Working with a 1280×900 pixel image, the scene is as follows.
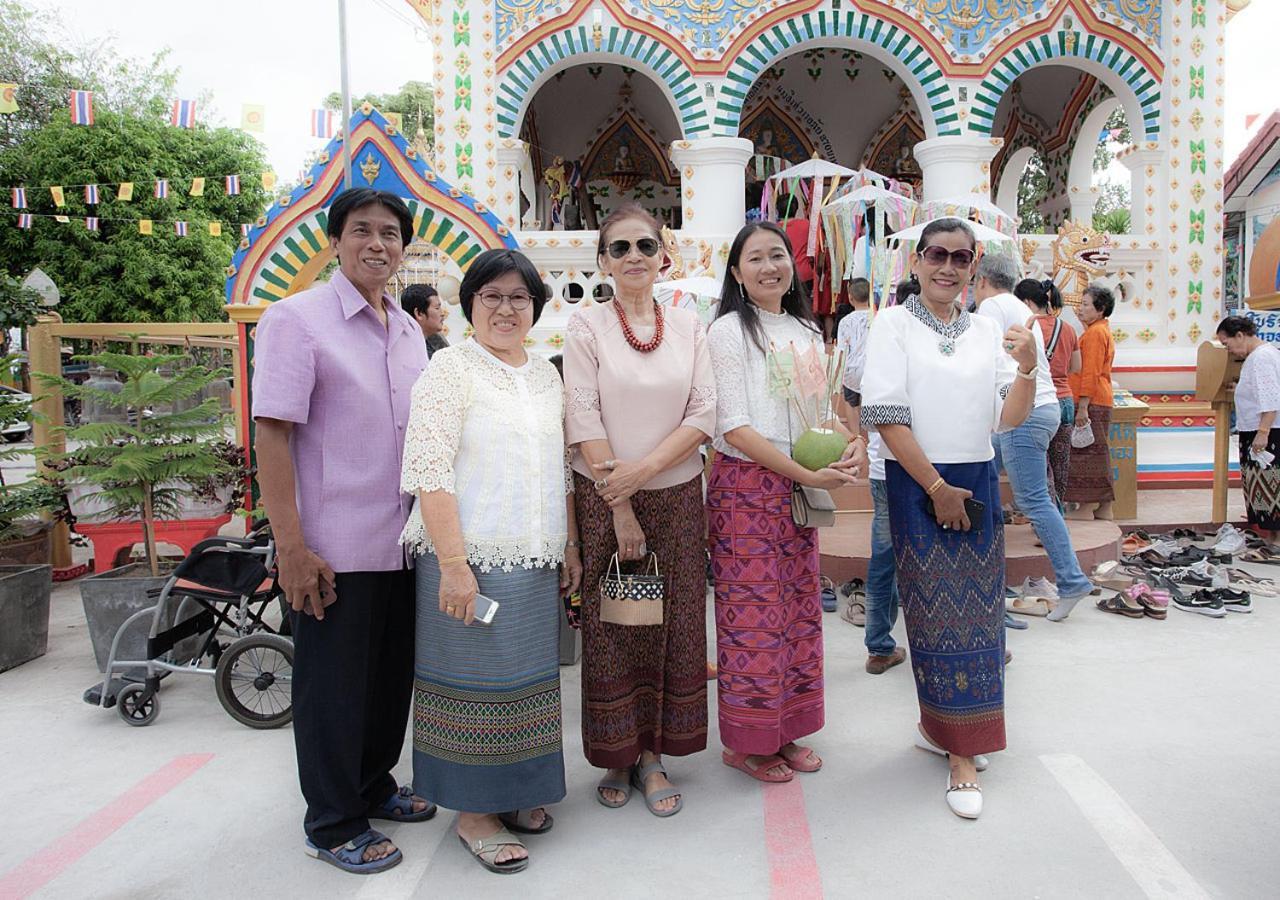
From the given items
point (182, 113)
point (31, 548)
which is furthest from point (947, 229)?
point (182, 113)

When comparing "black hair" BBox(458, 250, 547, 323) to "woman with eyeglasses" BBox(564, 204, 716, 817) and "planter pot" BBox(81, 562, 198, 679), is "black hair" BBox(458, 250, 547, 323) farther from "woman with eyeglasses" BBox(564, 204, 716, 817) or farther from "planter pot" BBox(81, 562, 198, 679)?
"planter pot" BBox(81, 562, 198, 679)

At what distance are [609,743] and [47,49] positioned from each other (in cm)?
2322

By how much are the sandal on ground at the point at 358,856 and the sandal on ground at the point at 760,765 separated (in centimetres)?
109

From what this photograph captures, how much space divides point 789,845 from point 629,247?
176cm

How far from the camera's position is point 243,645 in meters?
3.34

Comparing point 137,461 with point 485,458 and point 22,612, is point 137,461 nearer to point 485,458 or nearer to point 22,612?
point 22,612

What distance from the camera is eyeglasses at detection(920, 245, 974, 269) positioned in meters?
2.64

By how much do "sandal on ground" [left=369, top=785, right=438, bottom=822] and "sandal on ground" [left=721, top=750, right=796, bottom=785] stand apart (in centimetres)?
98

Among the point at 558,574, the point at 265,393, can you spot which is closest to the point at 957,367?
the point at 558,574

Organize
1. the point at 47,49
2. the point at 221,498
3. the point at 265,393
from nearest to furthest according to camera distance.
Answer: the point at 265,393 → the point at 221,498 → the point at 47,49

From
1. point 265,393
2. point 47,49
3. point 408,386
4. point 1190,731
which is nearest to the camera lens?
point 265,393

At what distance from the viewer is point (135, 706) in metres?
3.47

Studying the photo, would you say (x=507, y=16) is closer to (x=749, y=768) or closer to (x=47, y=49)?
(x=749, y=768)

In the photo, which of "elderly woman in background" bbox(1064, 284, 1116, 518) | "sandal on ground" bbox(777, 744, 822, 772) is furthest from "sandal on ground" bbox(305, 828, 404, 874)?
"elderly woman in background" bbox(1064, 284, 1116, 518)
